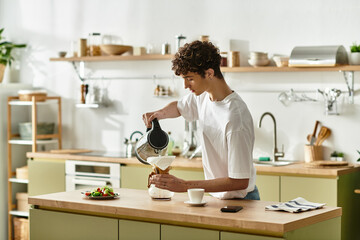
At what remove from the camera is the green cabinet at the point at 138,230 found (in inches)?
132

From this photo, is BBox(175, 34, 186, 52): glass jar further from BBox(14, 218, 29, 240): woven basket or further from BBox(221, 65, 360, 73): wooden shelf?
BBox(14, 218, 29, 240): woven basket

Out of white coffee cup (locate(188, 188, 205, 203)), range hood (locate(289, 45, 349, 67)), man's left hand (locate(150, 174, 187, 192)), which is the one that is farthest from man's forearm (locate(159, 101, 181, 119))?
range hood (locate(289, 45, 349, 67))

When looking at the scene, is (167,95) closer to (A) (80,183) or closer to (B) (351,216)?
(A) (80,183)

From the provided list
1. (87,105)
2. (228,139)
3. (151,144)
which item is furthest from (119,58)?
(228,139)

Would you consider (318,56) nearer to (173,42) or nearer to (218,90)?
(173,42)

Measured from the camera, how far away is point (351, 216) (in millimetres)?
5262

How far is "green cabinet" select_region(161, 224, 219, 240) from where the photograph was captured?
3.15 metres

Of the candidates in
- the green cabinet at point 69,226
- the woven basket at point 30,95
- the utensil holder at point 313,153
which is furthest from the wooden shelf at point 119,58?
the green cabinet at point 69,226

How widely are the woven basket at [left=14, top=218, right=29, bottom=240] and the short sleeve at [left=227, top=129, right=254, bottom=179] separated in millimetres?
3855

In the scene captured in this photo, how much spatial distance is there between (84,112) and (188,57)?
12.1 feet

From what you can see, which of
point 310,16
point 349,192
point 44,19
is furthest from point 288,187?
point 44,19

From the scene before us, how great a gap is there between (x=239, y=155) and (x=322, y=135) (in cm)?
236

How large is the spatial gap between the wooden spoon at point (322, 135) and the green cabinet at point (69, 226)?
2.65 meters

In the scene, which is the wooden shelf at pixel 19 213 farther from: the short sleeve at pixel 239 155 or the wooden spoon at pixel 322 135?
the short sleeve at pixel 239 155
